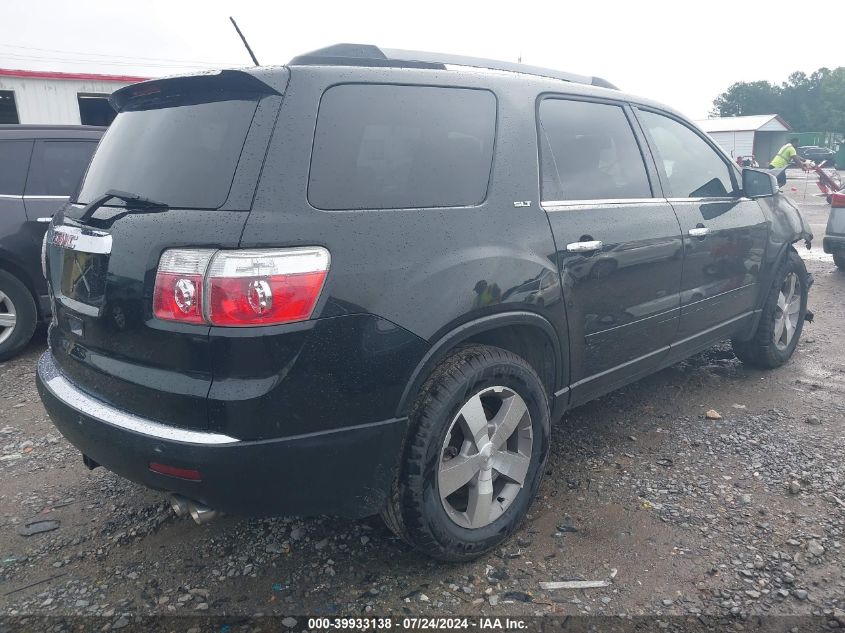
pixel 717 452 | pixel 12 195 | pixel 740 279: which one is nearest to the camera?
pixel 717 452

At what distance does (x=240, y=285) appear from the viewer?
74.5 inches

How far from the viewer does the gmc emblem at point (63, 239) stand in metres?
2.37

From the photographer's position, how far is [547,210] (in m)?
2.72

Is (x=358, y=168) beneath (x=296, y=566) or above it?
above

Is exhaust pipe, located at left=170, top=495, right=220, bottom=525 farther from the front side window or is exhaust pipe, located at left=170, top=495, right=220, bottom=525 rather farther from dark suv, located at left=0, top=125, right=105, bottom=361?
dark suv, located at left=0, top=125, right=105, bottom=361

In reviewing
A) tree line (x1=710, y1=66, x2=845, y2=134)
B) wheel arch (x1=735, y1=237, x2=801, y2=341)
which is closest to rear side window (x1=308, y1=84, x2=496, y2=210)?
wheel arch (x1=735, y1=237, x2=801, y2=341)

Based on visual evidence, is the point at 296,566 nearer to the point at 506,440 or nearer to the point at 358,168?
the point at 506,440

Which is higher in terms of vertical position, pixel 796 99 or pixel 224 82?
pixel 796 99

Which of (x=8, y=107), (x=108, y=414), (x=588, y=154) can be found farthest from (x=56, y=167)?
(x=8, y=107)

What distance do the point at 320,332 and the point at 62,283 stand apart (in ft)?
3.83

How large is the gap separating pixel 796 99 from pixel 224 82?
96.8 metres

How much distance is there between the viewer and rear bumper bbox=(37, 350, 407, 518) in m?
1.95

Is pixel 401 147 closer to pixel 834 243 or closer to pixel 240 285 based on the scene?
pixel 240 285

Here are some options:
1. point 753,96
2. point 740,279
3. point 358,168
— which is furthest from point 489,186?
point 753,96
